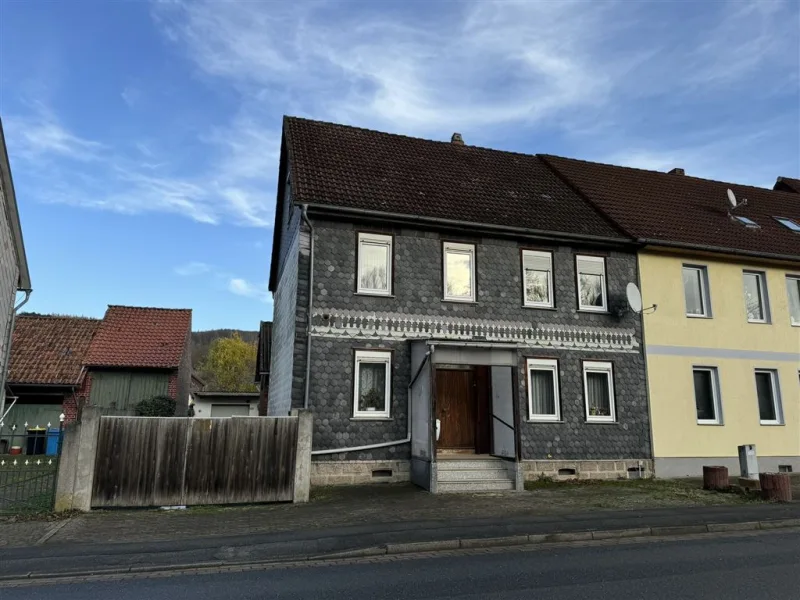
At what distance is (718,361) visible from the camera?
54.6 feet

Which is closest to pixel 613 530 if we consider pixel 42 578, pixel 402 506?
pixel 402 506

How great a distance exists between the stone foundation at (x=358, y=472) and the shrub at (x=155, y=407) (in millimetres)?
12808

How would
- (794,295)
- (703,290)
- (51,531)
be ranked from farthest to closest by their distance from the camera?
(794,295) < (703,290) < (51,531)

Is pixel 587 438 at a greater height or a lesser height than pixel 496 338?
lesser

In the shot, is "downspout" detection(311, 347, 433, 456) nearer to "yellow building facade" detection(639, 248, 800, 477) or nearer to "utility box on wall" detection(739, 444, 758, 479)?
"yellow building facade" detection(639, 248, 800, 477)

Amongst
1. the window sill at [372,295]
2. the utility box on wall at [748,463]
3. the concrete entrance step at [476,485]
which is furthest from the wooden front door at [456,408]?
the utility box on wall at [748,463]

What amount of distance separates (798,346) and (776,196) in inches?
342

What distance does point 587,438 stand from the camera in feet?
49.4

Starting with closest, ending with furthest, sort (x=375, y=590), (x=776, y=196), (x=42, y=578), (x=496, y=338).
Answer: (x=375, y=590)
(x=42, y=578)
(x=496, y=338)
(x=776, y=196)

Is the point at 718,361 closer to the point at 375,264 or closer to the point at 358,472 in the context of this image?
the point at 375,264

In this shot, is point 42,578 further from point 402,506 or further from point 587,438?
point 587,438

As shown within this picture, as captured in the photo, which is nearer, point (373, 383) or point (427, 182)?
point (373, 383)

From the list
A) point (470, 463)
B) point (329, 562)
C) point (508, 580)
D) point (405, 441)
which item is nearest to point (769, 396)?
point (470, 463)

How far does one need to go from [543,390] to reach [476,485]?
3.57 m
